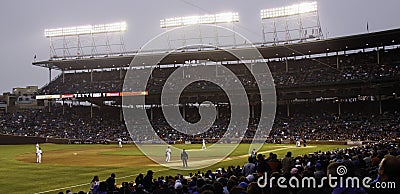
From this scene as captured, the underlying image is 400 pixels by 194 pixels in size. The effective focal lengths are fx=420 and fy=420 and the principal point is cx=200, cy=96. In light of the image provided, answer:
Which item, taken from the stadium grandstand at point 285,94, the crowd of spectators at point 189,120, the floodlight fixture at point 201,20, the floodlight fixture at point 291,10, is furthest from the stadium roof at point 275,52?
the crowd of spectators at point 189,120

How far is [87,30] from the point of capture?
69.9 meters

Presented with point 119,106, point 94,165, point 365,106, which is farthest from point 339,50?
point 94,165

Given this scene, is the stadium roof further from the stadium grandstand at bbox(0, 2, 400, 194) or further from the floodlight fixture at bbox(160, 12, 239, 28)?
the floodlight fixture at bbox(160, 12, 239, 28)

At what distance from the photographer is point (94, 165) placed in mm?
30141

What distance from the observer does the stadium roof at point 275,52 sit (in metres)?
53.5

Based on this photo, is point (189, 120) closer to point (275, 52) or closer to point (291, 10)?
point (275, 52)

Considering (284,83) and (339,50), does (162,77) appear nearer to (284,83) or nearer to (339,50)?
(284,83)

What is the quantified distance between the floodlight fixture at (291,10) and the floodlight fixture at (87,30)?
931 inches

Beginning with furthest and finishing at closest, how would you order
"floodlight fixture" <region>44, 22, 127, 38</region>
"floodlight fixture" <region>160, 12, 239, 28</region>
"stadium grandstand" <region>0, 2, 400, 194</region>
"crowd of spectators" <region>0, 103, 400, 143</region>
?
"floodlight fixture" <region>44, 22, 127, 38</region> → "floodlight fixture" <region>160, 12, 239, 28</region> → "stadium grandstand" <region>0, 2, 400, 194</region> → "crowd of spectators" <region>0, 103, 400, 143</region>

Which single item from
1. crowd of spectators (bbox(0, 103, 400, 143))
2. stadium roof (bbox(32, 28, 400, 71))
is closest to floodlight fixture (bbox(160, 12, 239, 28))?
stadium roof (bbox(32, 28, 400, 71))

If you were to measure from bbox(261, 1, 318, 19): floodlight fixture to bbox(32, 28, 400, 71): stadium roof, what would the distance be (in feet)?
15.8

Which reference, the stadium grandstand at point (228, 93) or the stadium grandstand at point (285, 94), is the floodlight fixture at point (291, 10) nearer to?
the stadium grandstand at point (228, 93)

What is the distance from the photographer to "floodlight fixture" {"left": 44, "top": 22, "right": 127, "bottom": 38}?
68.8 m

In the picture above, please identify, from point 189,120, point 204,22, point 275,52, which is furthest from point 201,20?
point 189,120
